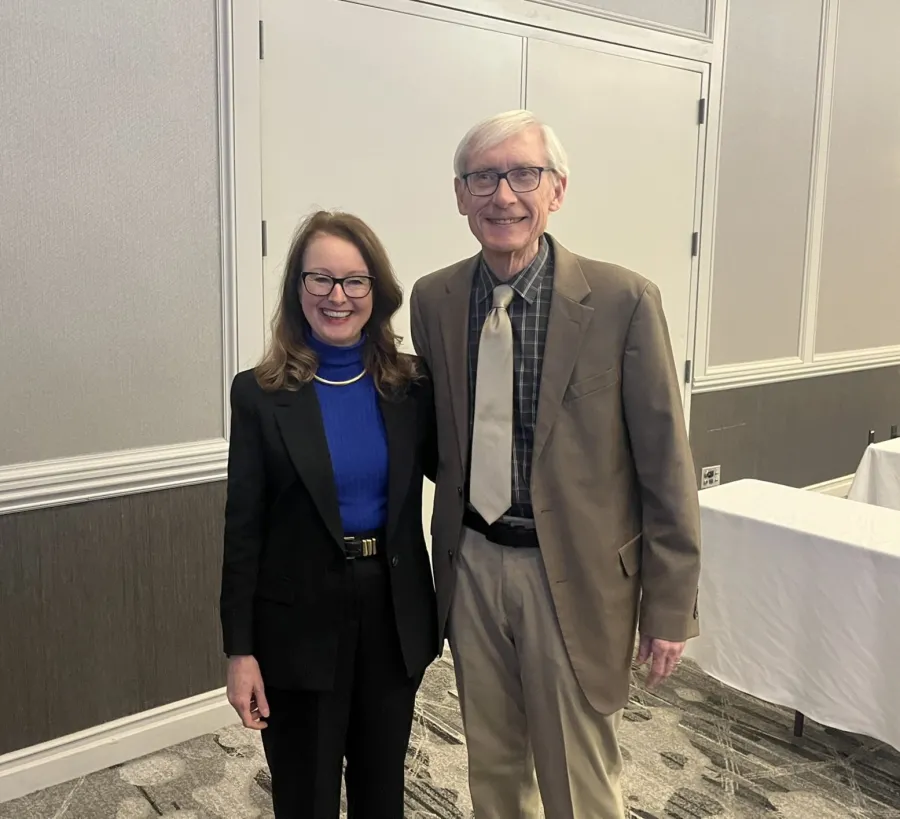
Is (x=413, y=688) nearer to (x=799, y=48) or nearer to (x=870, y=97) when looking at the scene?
(x=799, y=48)

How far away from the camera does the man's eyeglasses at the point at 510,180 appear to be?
1444 mm

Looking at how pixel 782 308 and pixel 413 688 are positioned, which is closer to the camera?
pixel 413 688

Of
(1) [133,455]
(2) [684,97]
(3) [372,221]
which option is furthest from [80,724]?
(2) [684,97]

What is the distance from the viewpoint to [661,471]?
4.87ft

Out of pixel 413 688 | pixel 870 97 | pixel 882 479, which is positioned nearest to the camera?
pixel 413 688

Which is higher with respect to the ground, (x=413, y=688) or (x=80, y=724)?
(x=413, y=688)

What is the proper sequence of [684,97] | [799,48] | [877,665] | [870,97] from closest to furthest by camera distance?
[877,665] < [684,97] < [799,48] < [870,97]

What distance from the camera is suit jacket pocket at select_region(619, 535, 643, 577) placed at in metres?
1.54

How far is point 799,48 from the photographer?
4.05 meters

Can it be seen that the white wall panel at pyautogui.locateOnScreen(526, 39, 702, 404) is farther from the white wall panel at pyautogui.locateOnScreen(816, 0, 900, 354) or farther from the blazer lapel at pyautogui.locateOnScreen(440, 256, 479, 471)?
the blazer lapel at pyautogui.locateOnScreen(440, 256, 479, 471)

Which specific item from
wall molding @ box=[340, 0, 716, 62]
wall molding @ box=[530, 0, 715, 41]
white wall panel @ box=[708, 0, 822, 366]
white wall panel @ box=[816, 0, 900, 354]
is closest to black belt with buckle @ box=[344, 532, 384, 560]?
wall molding @ box=[340, 0, 716, 62]

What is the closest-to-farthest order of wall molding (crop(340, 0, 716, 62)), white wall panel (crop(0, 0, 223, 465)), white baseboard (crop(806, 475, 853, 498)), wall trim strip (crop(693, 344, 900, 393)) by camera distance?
1. white wall panel (crop(0, 0, 223, 465))
2. wall molding (crop(340, 0, 716, 62))
3. wall trim strip (crop(693, 344, 900, 393))
4. white baseboard (crop(806, 475, 853, 498))

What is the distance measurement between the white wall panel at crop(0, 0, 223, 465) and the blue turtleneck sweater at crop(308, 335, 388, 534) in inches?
39.4

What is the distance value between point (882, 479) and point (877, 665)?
1249 millimetres
